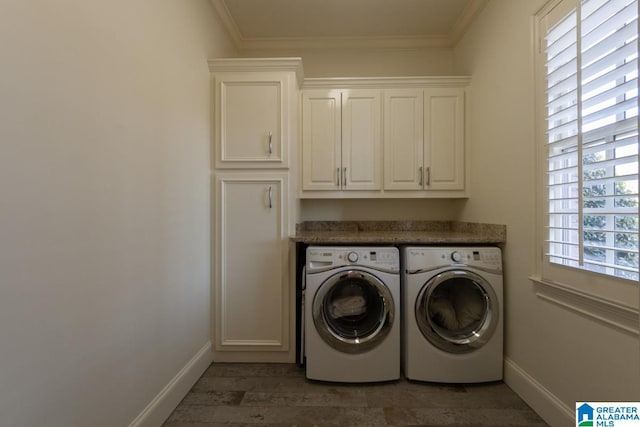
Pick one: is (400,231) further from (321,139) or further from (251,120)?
(251,120)

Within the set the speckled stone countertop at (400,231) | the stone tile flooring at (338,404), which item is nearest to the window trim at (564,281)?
the speckled stone countertop at (400,231)

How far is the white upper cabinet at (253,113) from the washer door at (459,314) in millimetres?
1329

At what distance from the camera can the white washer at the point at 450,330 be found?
1864 millimetres

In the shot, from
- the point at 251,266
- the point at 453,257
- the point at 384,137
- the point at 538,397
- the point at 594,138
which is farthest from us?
the point at 384,137

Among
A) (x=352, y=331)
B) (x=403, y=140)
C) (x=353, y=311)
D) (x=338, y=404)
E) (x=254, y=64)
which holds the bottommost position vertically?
(x=338, y=404)

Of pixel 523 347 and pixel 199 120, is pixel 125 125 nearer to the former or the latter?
pixel 199 120

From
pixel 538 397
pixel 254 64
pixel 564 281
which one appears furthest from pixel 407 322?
pixel 254 64

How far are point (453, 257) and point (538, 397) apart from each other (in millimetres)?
844

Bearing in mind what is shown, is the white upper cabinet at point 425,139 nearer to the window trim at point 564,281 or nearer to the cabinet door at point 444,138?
the cabinet door at point 444,138

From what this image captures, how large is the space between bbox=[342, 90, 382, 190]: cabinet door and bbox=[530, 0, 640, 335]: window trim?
1099 millimetres

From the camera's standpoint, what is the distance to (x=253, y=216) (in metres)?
2.13

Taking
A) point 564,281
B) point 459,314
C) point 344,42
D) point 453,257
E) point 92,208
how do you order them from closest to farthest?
point 92,208 < point 564,281 < point 453,257 < point 459,314 < point 344,42

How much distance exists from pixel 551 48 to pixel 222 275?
235 cm

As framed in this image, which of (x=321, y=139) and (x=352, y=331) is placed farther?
(x=321, y=139)
